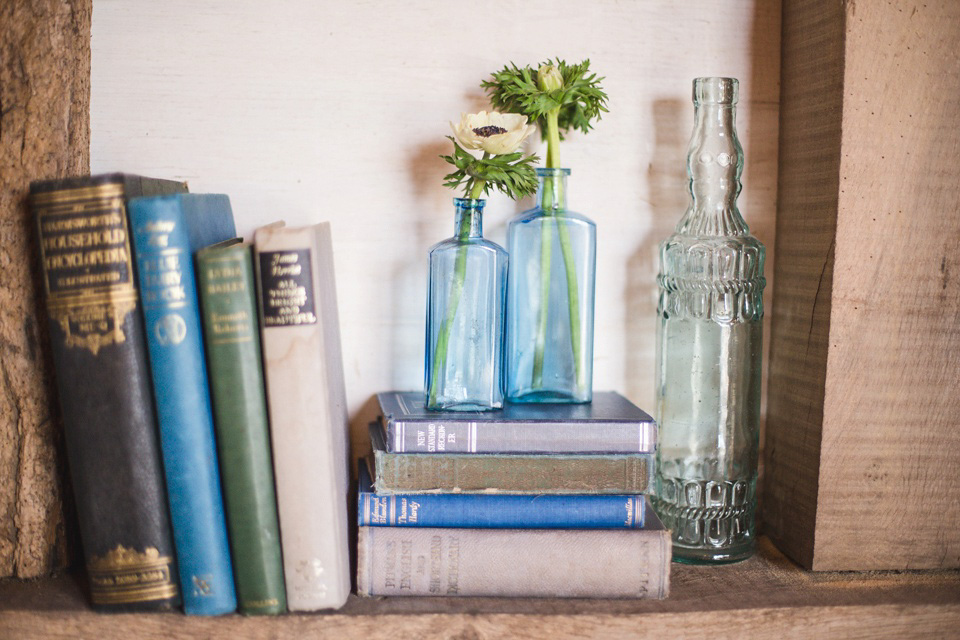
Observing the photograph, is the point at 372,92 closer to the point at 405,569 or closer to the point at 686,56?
the point at 686,56

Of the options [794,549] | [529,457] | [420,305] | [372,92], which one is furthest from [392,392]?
[794,549]

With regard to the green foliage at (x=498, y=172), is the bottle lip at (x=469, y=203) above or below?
below

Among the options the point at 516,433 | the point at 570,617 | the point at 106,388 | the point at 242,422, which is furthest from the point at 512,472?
the point at 106,388

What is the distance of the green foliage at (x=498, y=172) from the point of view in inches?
31.8

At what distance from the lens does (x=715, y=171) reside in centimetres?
84

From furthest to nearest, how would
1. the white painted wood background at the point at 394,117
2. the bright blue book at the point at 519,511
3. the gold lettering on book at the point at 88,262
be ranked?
the white painted wood background at the point at 394,117, the bright blue book at the point at 519,511, the gold lettering on book at the point at 88,262

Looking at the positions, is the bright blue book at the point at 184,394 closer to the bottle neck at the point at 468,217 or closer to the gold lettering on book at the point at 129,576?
the gold lettering on book at the point at 129,576

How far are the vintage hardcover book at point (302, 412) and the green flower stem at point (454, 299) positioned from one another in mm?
137

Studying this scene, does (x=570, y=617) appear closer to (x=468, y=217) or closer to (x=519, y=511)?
(x=519, y=511)

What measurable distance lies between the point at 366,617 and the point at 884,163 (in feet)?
2.16

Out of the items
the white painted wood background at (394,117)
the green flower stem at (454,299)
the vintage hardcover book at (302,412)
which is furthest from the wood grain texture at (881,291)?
the vintage hardcover book at (302,412)

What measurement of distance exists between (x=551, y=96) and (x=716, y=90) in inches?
6.8

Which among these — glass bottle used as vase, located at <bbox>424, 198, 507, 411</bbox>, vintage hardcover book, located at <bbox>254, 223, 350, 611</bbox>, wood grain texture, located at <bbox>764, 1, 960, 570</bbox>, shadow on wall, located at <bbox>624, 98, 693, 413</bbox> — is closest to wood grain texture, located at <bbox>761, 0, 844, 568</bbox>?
wood grain texture, located at <bbox>764, 1, 960, 570</bbox>

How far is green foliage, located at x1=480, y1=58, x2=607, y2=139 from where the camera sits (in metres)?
0.84
